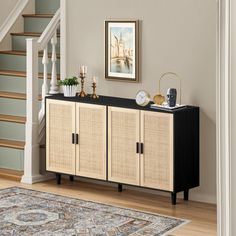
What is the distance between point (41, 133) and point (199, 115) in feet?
5.52

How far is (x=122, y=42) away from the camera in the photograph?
19.2 feet

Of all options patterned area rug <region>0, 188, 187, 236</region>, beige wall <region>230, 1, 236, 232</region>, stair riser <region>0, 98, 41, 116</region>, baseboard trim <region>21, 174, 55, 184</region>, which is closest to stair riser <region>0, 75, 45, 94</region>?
stair riser <region>0, 98, 41, 116</region>

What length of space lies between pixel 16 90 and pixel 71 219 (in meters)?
2.34

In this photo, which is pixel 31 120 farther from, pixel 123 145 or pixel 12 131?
pixel 123 145

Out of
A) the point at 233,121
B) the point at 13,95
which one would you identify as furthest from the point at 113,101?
the point at 233,121

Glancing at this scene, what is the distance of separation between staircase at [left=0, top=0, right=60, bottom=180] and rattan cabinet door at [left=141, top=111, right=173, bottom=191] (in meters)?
1.47

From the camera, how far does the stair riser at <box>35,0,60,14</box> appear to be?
7.45 m

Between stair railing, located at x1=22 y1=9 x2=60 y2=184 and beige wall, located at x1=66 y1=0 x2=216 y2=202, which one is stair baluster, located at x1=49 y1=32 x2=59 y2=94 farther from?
beige wall, located at x1=66 y1=0 x2=216 y2=202

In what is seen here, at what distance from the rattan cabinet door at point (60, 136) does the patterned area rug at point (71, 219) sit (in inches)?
19.2

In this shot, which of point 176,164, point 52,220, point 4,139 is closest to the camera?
point 52,220

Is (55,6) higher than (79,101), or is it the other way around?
(55,6)

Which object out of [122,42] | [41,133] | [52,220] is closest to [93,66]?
[122,42]

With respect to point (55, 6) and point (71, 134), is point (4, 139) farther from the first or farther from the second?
point (55, 6)

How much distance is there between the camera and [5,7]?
7387mm
